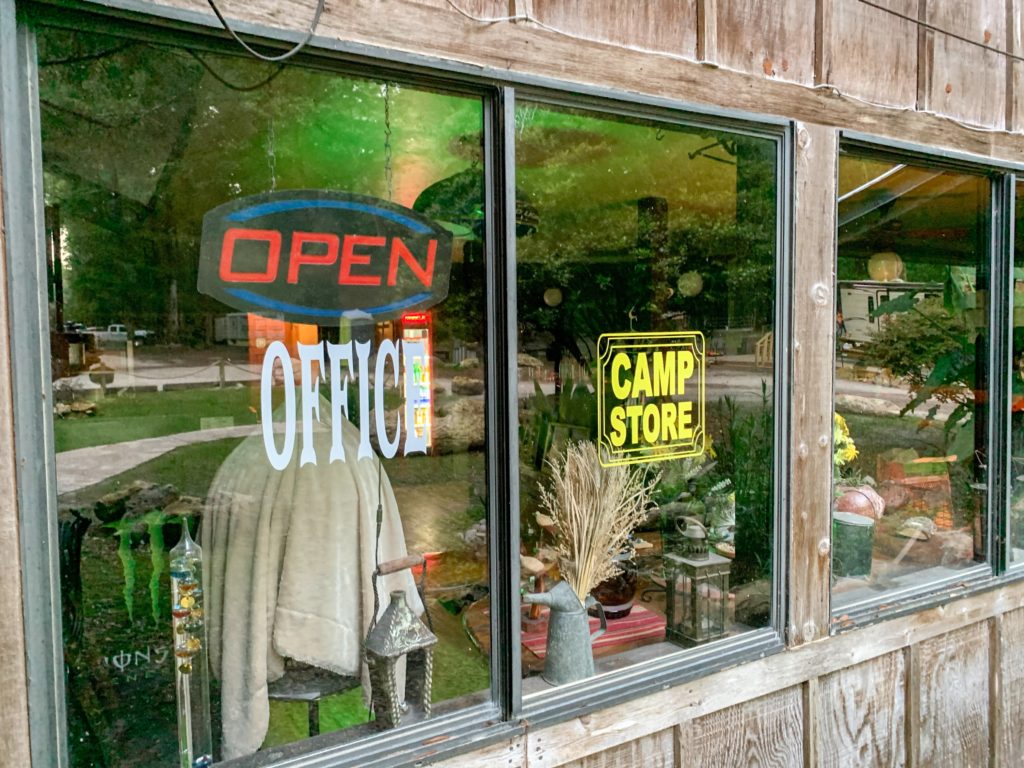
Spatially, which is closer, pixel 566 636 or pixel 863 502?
pixel 566 636

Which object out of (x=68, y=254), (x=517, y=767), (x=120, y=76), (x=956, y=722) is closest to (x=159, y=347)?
(x=68, y=254)

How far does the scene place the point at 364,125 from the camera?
6.01ft

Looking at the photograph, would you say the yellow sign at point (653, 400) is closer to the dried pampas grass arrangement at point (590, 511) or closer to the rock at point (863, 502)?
the dried pampas grass arrangement at point (590, 511)

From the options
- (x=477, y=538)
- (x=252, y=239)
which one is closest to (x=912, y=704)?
(x=477, y=538)

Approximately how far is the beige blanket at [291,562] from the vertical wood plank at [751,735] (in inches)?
31.5

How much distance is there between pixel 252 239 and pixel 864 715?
2.13 meters

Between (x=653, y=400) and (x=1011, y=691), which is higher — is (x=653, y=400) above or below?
above

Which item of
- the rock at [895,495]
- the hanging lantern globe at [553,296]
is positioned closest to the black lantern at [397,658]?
the hanging lantern globe at [553,296]

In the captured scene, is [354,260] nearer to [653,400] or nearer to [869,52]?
[653,400]

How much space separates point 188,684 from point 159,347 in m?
0.79

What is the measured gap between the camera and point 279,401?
5.56 ft

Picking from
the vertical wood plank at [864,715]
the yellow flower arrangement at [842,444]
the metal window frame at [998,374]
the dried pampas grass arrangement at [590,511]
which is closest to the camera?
the dried pampas grass arrangement at [590,511]

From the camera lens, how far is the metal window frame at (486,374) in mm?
1240

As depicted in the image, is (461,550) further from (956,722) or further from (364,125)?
(956,722)
